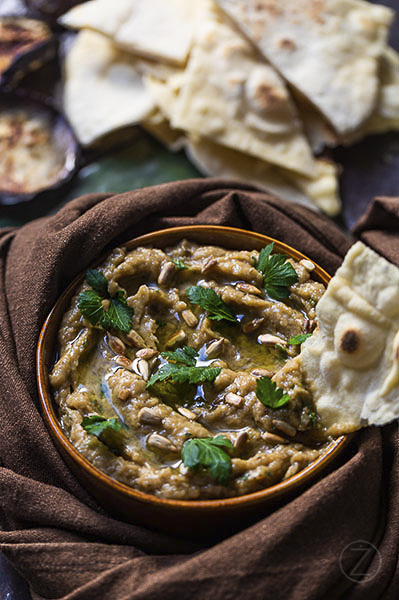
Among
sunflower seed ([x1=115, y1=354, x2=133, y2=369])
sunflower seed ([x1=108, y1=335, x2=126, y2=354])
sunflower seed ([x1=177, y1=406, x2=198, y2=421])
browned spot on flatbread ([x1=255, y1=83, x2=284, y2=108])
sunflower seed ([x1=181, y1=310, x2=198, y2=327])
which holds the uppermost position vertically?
→ browned spot on flatbread ([x1=255, y1=83, x2=284, y2=108])

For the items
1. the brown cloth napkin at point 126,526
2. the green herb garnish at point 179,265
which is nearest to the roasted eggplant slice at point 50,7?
the brown cloth napkin at point 126,526

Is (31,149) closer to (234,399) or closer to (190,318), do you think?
(190,318)

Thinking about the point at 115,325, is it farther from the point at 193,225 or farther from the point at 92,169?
the point at 92,169

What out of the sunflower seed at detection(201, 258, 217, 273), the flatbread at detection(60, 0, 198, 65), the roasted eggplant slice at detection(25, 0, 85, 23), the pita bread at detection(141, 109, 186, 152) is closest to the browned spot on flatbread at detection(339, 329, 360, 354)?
the sunflower seed at detection(201, 258, 217, 273)

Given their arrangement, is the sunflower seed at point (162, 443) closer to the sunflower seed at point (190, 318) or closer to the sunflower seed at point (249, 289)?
the sunflower seed at point (190, 318)

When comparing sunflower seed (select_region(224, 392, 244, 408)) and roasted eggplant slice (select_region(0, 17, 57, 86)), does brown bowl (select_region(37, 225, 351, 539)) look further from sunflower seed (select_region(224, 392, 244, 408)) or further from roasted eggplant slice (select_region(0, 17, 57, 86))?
roasted eggplant slice (select_region(0, 17, 57, 86))

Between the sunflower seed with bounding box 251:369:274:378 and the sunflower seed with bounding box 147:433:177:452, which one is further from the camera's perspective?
the sunflower seed with bounding box 251:369:274:378

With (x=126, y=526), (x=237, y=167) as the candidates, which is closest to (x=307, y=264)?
(x=126, y=526)
